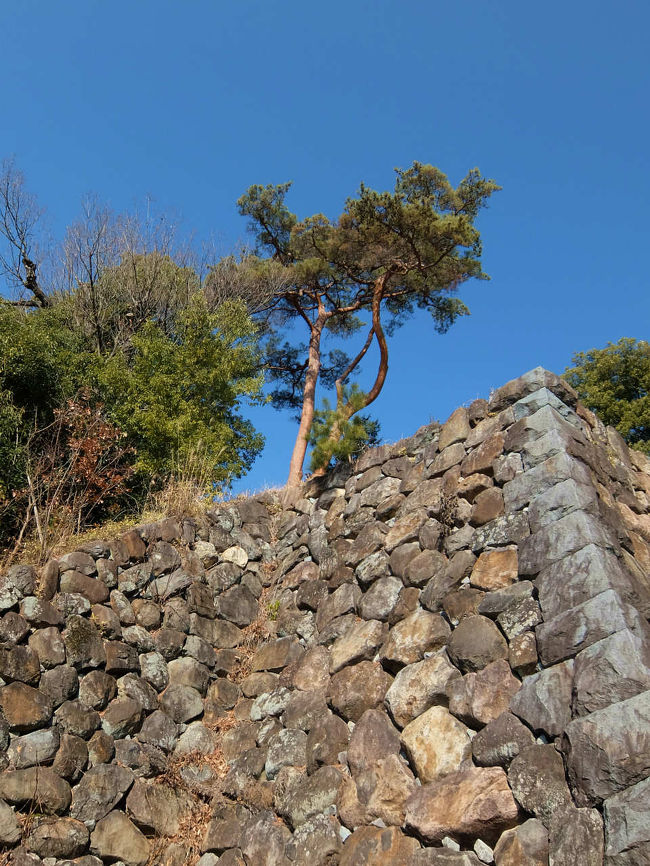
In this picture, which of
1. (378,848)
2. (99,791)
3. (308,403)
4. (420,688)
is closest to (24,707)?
(99,791)

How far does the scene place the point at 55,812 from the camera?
4.94 metres

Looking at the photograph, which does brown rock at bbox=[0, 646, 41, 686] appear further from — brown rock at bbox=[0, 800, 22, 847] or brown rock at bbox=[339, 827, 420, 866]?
brown rock at bbox=[339, 827, 420, 866]

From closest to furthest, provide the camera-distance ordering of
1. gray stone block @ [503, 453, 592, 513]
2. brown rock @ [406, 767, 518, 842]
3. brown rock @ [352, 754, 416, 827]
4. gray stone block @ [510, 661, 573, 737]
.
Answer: brown rock @ [406, 767, 518, 842], gray stone block @ [510, 661, 573, 737], brown rock @ [352, 754, 416, 827], gray stone block @ [503, 453, 592, 513]

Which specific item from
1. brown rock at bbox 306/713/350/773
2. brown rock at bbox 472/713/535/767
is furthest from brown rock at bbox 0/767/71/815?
brown rock at bbox 472/713/535/767

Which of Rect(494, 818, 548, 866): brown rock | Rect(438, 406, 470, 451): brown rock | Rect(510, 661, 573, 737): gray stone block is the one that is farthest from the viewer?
Rect(438, 406, 470, 451): brown rock

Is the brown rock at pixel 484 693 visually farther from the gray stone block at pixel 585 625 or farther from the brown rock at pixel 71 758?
the brown rock at pixel 71 758

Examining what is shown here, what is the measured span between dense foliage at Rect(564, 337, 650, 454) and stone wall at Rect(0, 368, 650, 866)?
8434 millimetres

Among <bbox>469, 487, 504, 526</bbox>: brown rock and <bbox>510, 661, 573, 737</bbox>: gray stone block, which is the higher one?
<bbox>469, 487, 504, 526</bbox>: brown rock

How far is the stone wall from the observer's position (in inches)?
149

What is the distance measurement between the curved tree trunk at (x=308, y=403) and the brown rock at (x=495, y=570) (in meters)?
5.28

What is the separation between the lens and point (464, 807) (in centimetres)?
390

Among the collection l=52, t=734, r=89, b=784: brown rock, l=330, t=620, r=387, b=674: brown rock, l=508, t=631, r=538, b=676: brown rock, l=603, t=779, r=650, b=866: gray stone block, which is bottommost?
l=603, t=779, r=650, b=866: gray stone block

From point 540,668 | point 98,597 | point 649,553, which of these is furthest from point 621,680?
point 98,597

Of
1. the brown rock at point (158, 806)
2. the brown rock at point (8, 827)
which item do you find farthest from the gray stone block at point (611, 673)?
the brown rock at point (8, 827)
